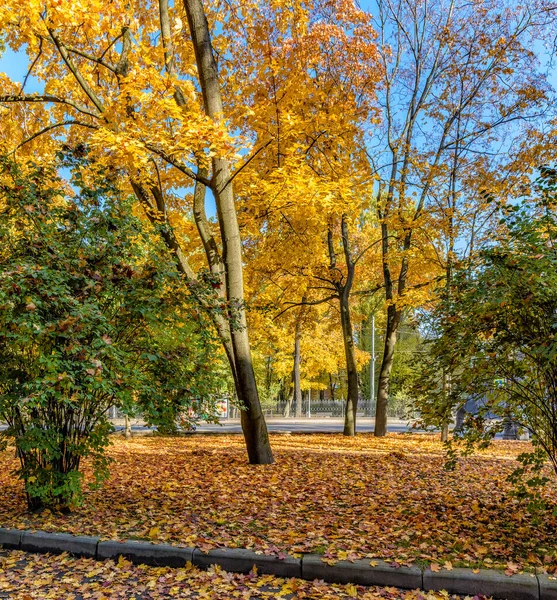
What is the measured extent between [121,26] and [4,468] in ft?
27.8

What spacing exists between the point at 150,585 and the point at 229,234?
6017 millimetres

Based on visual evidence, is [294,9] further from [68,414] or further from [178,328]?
[68,414]

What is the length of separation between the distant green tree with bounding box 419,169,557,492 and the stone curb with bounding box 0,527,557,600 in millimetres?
1022

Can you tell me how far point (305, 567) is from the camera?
4.03 metres

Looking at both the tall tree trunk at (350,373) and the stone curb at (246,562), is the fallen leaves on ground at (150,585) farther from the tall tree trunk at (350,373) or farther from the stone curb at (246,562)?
the tall tree trunk at (350,373)

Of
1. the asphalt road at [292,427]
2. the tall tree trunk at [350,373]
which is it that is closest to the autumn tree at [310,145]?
the tall tree trunk at [350,373]

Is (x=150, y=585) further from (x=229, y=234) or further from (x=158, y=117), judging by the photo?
(x=158, y=117)

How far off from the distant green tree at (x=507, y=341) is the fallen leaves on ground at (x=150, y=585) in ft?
5.80

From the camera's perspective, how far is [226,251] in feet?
29.9

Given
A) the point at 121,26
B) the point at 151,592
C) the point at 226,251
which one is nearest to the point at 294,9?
the point at 121,26

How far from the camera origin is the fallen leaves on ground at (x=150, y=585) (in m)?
3.73

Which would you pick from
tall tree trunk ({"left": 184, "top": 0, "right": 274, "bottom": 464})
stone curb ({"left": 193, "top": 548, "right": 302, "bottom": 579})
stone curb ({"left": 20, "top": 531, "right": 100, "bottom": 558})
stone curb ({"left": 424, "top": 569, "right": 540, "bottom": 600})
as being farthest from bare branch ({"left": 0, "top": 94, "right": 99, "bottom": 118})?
stone curb ({"left": 424, "top": 569, "right": 540, "bottom": 600})

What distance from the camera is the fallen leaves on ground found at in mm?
3729

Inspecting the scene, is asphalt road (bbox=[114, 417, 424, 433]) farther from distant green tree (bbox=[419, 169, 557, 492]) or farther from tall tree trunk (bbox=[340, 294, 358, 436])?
distant green tree (bbox=[419, 169, 557, 492])
